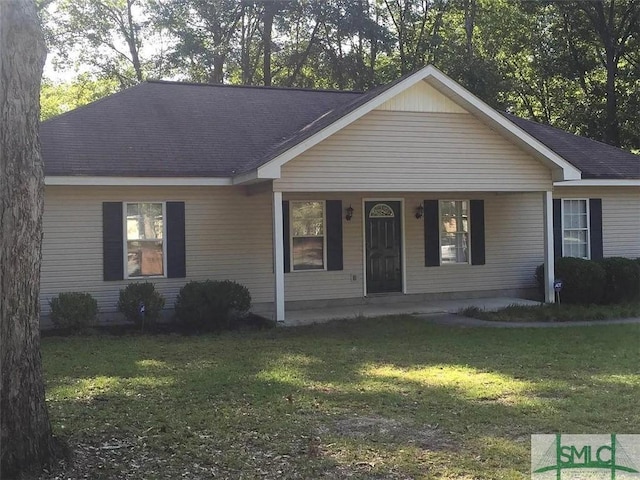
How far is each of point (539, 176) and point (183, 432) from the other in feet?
33.0

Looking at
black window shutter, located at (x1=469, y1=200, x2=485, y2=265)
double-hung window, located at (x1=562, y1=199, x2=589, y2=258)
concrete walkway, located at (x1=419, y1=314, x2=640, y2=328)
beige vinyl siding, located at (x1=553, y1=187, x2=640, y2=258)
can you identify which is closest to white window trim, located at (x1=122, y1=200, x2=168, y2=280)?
concrete walkway, located at (x1=419, y1=314, x2=640, y2=328)

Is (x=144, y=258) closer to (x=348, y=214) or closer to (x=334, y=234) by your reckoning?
(x=334, y=234)

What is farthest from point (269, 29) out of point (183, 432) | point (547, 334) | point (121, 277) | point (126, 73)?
point (183, 432)

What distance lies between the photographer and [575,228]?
15773 mm

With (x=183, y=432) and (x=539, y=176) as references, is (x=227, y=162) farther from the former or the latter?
(x=183, y=432)

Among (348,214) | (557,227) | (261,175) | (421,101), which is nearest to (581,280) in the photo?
(557,227)

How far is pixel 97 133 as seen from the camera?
1298 cm

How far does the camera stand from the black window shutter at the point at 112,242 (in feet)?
39.8

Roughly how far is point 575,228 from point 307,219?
21.5 ft

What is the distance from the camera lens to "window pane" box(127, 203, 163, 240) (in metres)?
12.4

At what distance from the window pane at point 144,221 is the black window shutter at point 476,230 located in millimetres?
6808

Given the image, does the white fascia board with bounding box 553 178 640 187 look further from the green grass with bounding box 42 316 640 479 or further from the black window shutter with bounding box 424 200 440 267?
the green grass with bounding box 42 316 640 479

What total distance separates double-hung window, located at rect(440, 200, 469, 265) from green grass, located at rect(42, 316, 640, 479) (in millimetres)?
4843

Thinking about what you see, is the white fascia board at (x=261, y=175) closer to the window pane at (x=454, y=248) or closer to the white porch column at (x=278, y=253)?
the white porch column at (x=278, y=253)
